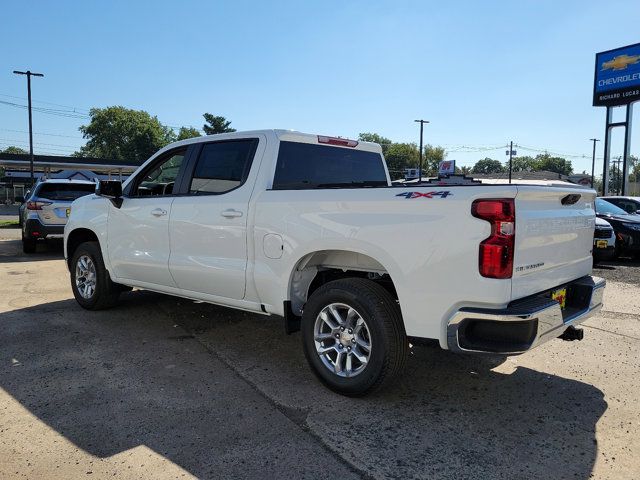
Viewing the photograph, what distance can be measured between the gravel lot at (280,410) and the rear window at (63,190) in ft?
20.5

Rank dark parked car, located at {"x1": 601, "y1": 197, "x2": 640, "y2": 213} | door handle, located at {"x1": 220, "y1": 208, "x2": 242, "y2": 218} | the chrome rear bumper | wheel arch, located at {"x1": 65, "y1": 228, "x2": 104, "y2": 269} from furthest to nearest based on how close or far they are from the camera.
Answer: dark parked car, located at {"x1": 601, "y1": 197, "x2": 640, "y2": 213}
wheel arch, located at {"x1": 65, "y1": 228, "x2": 104, "y2": 269}
door handle, located at {"x1": 220, "y1": 208, "x2": 242, "y2": 218}
the chrome rear bumper

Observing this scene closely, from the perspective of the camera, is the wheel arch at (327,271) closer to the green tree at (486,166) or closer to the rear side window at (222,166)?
the rear side window at (222,166)

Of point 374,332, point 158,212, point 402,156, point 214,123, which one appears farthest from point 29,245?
point 402,156

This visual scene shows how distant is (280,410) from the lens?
3453 millimetres

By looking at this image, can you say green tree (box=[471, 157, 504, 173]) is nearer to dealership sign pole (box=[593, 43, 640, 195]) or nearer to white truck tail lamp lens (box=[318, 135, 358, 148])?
dealership sign pole (box=[593, 43, 640, 195])

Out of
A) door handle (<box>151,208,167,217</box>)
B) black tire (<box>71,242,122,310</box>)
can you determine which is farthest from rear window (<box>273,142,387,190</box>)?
black tire (<box>71,242,122,310</box>)

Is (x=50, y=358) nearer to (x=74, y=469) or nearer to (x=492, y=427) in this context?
(x=74, y=469)

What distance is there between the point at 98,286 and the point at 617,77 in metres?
26.9

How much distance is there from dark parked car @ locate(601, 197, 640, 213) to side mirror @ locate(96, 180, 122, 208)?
12017 millimetres

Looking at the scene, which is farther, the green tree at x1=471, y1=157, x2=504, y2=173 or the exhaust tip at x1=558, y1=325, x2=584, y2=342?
the green tree at x1=471, y1=157, x2=504, y2=173

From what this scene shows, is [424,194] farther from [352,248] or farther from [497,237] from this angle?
[352,248]

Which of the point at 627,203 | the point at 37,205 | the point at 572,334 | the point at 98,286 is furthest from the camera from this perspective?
the point at 627,203

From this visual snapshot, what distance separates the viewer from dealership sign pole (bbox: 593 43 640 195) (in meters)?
24.0

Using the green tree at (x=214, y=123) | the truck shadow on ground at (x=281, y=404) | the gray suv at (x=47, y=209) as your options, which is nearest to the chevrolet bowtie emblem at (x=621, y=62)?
the gray suv at (x=47, y=209)
